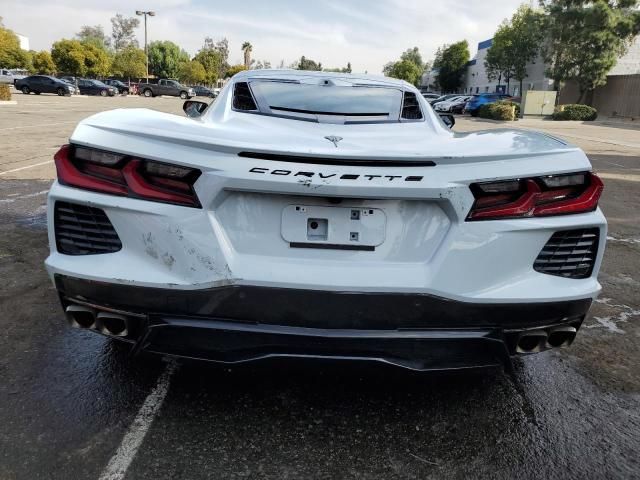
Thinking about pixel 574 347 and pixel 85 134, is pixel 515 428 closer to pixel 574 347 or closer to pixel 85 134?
pixel 574 347

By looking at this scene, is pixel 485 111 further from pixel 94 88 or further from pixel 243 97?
pixel 94 88

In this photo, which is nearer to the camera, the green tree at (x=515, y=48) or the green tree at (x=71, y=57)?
the green tree at (x=515, y=48)

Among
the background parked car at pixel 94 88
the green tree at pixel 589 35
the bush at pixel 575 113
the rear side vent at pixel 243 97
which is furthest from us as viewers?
the background parked car at pixel 94 88

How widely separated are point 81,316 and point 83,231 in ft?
1.16

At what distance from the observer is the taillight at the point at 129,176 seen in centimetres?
197

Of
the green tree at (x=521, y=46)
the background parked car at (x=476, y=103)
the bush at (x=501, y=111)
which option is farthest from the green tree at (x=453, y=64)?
the bush at (x=501, y=111)

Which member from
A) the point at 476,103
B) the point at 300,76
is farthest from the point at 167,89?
the point at 300,76

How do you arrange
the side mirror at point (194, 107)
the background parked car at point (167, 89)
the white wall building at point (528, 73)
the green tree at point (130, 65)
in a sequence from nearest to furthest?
the side mirror at point (194, 107)
the white wall building at point (528, 73)
the background parked car at point (167, 89)
the green tree at point (130, 65)

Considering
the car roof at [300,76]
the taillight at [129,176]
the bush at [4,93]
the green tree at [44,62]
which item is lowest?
the bush at [4,93]

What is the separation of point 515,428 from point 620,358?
1173 millimetres

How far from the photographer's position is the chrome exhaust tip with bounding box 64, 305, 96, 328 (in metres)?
2.14

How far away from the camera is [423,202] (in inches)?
77.7

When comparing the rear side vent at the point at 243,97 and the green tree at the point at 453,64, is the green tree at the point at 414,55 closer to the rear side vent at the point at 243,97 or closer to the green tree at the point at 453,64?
the green tree at the point at 453,64

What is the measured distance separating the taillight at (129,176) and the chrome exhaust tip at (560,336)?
1492 millimetres
